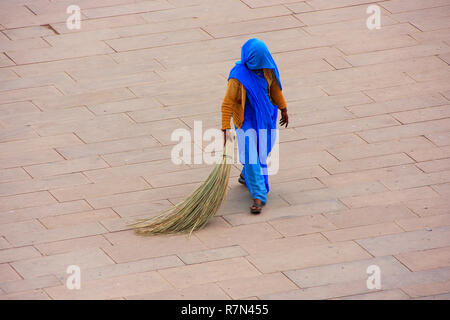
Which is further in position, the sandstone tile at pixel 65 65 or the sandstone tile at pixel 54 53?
the sandstone tile at pixel 54 53

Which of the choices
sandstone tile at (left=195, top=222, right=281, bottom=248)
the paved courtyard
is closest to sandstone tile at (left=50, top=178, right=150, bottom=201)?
the paved courtyard

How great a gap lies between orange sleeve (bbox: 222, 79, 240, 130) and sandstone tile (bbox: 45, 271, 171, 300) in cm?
147

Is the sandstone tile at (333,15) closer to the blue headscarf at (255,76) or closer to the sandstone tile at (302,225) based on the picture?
the blue headscarf at (255,76)

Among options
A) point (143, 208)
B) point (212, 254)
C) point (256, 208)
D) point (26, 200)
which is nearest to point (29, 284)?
point (26, 200)

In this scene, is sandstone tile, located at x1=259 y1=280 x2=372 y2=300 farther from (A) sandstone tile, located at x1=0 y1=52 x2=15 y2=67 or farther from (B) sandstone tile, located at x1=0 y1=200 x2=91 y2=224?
(A) sandstone tile, located at x1=0 y1=52 x2=15 y2=67

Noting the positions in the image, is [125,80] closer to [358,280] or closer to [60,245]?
[60,245]

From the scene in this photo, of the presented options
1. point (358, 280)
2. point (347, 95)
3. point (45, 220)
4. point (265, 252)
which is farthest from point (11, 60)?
point (358, 280)

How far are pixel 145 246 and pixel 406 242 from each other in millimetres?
2148

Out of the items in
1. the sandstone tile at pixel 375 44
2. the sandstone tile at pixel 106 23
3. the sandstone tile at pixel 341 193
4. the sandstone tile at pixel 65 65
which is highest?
the sandstone tile at pixel 106 23

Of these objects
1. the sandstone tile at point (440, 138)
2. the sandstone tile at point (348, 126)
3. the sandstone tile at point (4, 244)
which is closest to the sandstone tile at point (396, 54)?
the sandstone tile at point (348, 126)

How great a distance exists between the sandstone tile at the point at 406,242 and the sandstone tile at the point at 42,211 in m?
2.47

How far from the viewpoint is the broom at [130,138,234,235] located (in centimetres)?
817

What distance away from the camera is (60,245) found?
7969mm

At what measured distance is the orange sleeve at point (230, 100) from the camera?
26.8 feet
